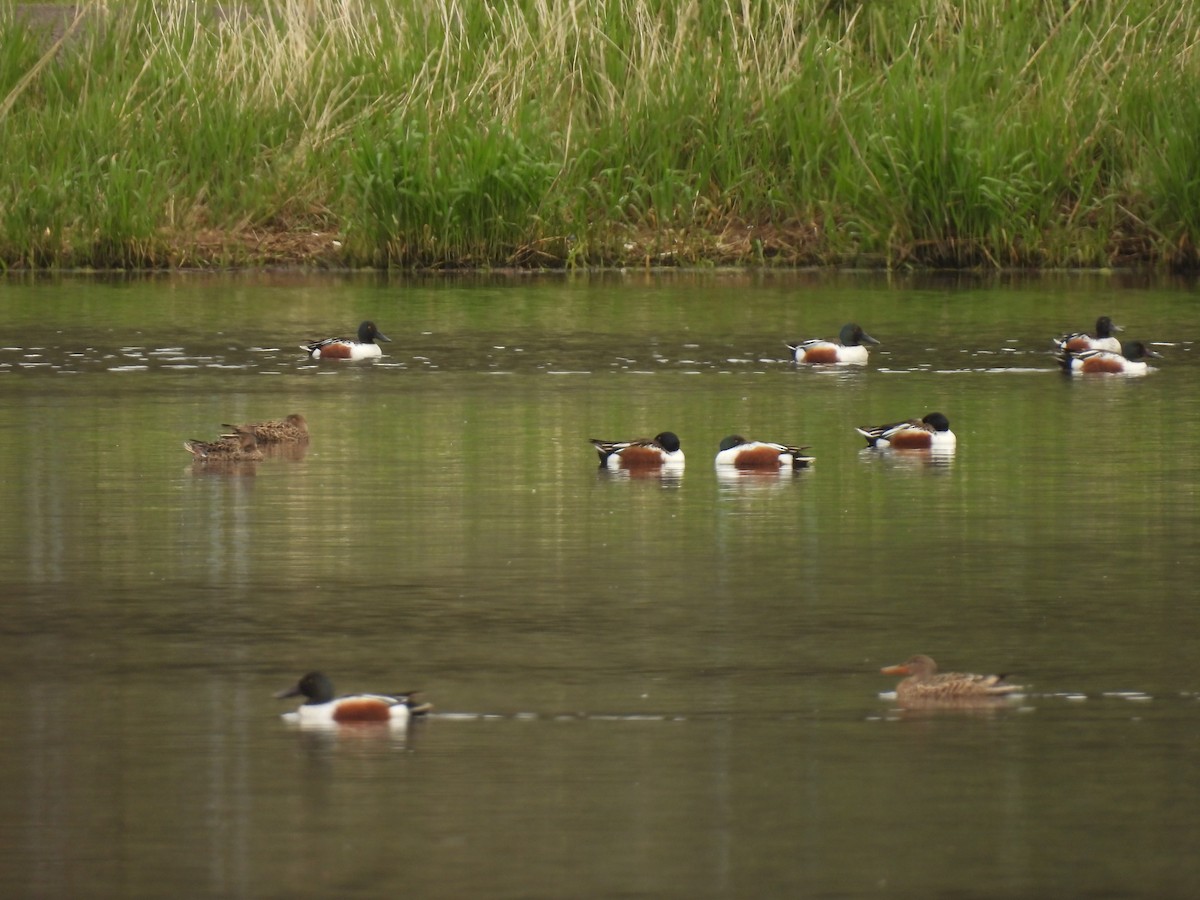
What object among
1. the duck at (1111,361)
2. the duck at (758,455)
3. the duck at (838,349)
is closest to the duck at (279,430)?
the duck at (758,455)

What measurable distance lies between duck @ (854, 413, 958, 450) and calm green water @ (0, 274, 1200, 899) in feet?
1.06

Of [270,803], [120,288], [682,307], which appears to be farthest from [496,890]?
[120,288]

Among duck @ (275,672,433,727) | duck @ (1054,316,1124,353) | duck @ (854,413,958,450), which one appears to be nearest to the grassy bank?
duck @ (1054,316,1124,353)

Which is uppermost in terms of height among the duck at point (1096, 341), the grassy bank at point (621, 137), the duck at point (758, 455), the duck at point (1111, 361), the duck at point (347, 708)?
the grassy bank at point (621, 137)

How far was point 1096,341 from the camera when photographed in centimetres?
1883

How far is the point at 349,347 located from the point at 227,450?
203 inches

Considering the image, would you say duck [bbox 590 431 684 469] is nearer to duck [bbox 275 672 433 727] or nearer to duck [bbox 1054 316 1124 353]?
duck [bbox 1054 316 1124 353]

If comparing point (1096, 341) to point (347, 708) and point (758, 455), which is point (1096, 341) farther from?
point (347, 708)

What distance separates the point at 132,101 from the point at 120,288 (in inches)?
102

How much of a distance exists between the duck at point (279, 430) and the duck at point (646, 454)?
1.78 m

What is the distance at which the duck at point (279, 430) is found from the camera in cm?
1450

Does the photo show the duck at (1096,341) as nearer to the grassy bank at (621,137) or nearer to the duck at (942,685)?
the grassy bank at (621,137)

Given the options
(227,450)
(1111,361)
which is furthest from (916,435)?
(1111,361)

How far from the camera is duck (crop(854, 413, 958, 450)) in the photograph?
14.6m
